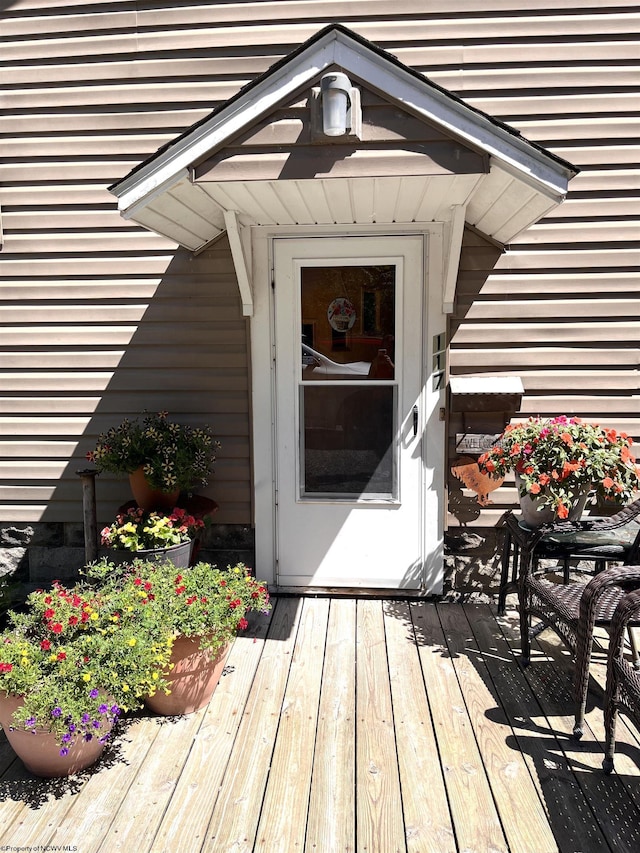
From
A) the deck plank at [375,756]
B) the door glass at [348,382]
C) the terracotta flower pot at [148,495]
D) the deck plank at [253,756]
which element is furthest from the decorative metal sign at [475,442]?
the terracotta flower pot at [148,495]

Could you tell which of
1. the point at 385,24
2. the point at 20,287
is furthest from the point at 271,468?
the point at 385,24

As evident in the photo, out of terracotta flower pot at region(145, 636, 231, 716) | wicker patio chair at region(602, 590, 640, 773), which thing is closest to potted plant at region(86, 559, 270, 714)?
terracotta flower pot at region(145, 636, 231, 716)

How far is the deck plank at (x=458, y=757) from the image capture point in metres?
2.02

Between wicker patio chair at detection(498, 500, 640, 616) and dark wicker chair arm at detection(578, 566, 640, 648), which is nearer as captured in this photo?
dark wicker chair arm at detection(578, 566, 640, 648)

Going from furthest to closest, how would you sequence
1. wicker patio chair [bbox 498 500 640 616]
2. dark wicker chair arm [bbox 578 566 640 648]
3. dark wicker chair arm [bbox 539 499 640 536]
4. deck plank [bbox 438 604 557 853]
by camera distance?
dark wicker chair arm [bbox 539 499 640 536]
wicker patio chair [bbox 498 500 640 616]
dark wicker chair arm [bbox 578 566 640 648]
deck plank [bbox 438 604 557 853]

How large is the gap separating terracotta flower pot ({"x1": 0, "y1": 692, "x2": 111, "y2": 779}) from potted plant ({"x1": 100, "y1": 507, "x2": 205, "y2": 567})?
1087 mm

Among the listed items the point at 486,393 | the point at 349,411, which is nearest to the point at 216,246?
the point at 349,411

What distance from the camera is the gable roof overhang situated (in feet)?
7.84

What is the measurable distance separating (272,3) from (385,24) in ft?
2.12

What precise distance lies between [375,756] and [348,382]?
6.48 feet

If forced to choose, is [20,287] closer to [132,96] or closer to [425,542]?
[132,96]

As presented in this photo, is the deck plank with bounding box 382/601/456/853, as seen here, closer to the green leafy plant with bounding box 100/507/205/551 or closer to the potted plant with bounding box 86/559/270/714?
the potted plant with bounding box 86/559/270/714

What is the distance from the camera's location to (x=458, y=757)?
238cm

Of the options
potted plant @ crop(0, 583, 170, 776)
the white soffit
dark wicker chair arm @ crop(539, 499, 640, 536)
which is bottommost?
potted plant @ crop(0, 583, 170, 776)
